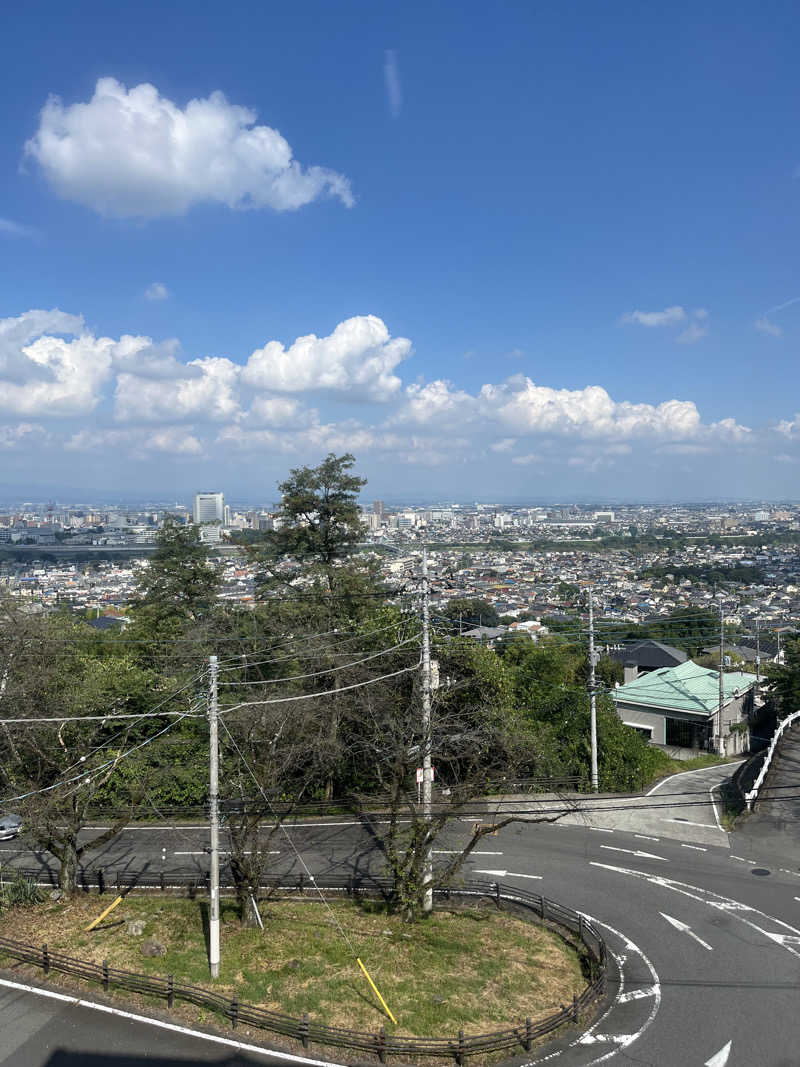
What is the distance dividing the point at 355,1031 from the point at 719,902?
32.7 feet

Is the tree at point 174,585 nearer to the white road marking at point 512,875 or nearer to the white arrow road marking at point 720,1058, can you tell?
the white road marking at point 512,875

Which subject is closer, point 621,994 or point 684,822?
point 621,994

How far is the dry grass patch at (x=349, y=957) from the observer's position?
1163 cm

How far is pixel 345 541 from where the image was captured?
26.2 meters

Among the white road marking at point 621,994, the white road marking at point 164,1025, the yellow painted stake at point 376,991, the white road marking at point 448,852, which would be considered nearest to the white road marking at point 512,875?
the white road marking at point 448,852

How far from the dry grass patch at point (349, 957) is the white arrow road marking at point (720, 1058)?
2.50 m

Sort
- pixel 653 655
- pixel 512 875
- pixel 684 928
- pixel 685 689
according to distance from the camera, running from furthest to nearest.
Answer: pixel 653 655 < pixel 685 689 < pixel 512 875 < pixel 684 928

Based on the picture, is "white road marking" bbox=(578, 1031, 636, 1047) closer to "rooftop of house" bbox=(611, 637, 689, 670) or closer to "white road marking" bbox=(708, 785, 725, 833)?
"white road marking" bbox=(708, 785, 725, 833)

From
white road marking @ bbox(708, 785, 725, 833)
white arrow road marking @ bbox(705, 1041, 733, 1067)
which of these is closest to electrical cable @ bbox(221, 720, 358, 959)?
white arrow road marking @ bbox(705, 1041, 733, 1067)

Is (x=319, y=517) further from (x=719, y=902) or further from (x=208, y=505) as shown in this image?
(x=208, y=505)

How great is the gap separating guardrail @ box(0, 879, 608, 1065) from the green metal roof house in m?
18.0

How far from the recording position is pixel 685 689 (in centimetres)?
3200

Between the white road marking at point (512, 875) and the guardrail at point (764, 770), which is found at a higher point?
the guardrail at point (764, 770)

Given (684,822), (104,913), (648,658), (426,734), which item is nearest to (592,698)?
(684,822)
